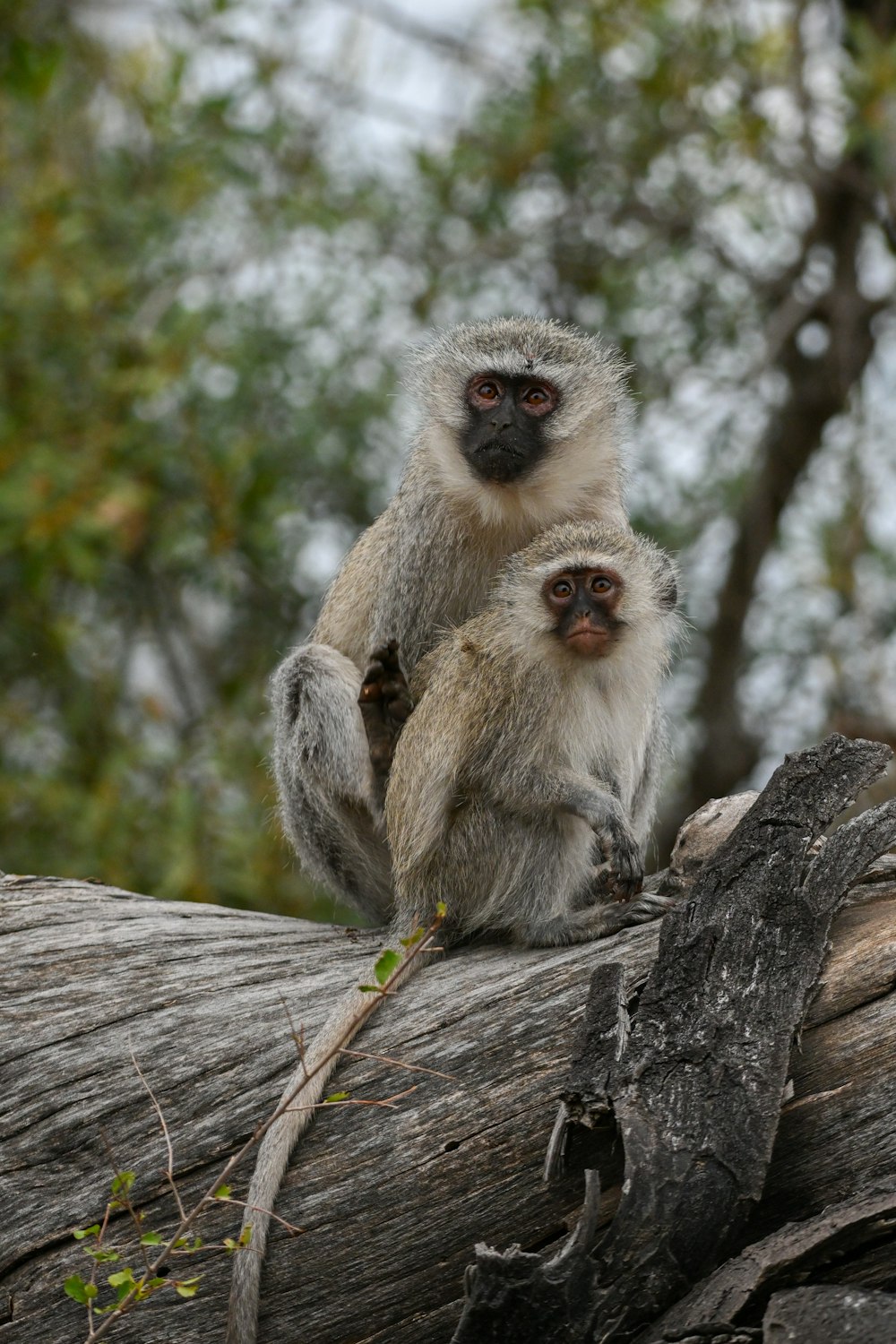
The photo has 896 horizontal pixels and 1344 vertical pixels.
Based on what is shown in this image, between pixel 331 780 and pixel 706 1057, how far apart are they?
240 cm

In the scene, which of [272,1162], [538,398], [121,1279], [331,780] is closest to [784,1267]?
[272,1162]

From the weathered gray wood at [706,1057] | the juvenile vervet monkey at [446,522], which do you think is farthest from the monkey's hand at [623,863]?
the juvenile vervet monkey at [446,522]

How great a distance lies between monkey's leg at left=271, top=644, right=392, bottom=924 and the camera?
17.8ft

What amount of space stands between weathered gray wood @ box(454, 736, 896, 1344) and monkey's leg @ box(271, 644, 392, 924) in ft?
6.45

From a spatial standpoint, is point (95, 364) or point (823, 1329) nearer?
point (823, 1329)

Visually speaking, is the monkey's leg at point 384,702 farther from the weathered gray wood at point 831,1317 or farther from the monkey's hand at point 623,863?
the weathered gray wood at point 831,1317

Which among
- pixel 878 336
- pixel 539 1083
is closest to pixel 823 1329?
pixel 539 1083

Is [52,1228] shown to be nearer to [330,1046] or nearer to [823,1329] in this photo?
[330,1046]

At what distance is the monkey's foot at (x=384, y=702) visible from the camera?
5039 mm

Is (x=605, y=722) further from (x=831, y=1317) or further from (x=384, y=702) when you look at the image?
(x=831, y=1317)

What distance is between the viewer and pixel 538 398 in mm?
5531

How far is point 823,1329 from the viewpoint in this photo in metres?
2.91

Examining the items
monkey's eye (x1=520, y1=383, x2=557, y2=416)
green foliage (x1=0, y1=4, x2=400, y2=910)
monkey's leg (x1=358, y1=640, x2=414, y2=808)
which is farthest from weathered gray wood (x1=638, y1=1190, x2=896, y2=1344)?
green foliage (x1=0, y1=4, x2=400, y2=910)

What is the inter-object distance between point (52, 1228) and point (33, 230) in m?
5.88
